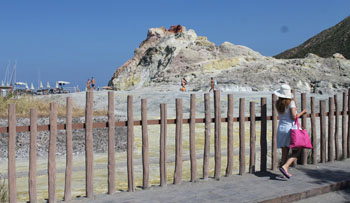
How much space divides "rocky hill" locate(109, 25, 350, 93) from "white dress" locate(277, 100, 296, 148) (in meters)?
24.4

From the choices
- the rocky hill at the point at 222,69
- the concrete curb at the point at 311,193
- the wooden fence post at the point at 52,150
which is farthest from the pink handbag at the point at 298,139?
the rocky hill at the point at 222,69

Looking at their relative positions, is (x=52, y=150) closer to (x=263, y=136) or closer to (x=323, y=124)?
(x=263, y=136)

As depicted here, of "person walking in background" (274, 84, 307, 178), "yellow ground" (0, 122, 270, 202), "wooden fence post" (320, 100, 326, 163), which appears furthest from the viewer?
"wooden fence post" (320, 100, 326, 163)

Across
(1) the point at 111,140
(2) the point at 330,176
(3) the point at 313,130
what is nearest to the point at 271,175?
(2) the point at 330,176

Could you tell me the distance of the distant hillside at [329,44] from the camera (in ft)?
282

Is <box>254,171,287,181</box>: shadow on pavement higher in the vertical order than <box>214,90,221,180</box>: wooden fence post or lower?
lower

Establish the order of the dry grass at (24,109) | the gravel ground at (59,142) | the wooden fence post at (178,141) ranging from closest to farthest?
the wooden fence post at (178,141) < the gravel ground at (59,142) < the dry grass at (24,109)

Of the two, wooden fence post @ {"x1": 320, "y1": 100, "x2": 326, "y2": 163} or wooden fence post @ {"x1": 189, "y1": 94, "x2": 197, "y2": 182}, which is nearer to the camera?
wooden fence post @ {"x1": 189, "y1": 94, "x2": 197, "y2": 182}

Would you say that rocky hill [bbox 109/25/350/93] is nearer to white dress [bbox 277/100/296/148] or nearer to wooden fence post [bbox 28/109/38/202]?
white dress [bbox 277/100/296/148]

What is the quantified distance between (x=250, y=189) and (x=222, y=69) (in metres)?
33.5

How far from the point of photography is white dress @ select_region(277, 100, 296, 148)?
293 inches

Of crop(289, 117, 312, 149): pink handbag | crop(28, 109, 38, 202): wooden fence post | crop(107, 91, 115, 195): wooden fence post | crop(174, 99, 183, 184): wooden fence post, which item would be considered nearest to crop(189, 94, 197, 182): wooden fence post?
crop(174, 99, 183, 184): wooden fence post

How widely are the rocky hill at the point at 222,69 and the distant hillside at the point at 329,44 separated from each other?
133ft

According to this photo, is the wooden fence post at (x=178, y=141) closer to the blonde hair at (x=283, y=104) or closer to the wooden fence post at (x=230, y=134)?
the wooden fence post at (x=230, y=134)
